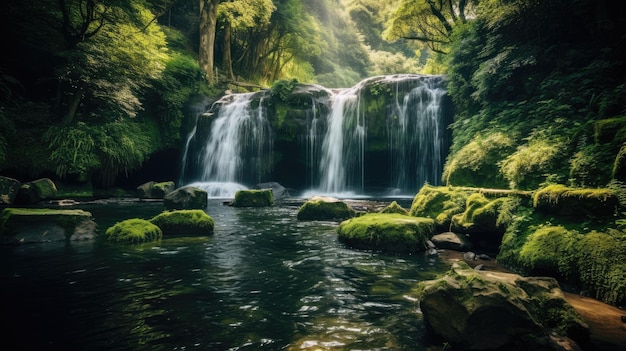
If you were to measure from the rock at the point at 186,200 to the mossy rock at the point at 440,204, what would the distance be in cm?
923

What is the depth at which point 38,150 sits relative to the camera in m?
16.3

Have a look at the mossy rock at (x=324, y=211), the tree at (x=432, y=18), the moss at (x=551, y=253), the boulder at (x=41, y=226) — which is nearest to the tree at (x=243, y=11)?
the tree at (x=432, y=18)

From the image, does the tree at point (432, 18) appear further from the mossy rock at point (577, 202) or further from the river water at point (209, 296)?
the river water at point (209, 296)

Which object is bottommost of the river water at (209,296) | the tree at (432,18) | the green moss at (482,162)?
the river water at (209,296)

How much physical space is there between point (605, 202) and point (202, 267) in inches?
255

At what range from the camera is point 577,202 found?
5121 mm

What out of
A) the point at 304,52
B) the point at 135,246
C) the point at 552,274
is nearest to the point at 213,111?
the point at 304,52

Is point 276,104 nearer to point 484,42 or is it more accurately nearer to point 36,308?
point 484,42

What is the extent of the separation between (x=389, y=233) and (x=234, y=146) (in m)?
17.6

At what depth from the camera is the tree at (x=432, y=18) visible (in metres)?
22.5

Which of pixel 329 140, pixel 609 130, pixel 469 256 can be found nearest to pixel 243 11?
pixel 329 140

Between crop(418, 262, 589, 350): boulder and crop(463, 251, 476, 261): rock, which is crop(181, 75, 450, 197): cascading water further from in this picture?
crop(418, 262, 589, 350): boulder

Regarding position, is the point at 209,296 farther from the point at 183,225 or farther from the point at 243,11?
the point at 243,11

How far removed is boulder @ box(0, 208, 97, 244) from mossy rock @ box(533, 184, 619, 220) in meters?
9.66
